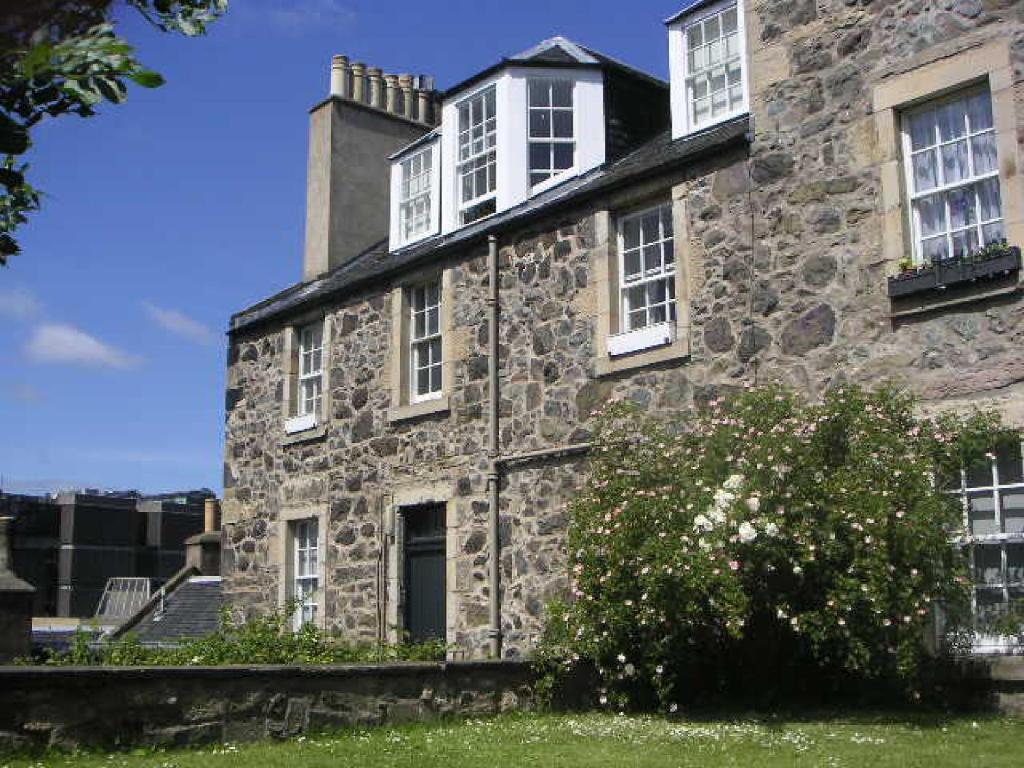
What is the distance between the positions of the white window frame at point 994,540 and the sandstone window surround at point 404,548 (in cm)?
623

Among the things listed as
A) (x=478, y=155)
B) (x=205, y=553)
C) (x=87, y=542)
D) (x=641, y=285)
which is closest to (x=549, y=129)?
(x=478, y=155)

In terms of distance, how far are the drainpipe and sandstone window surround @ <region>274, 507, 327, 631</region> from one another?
3523mm

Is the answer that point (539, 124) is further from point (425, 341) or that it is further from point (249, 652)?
point (249, 652)

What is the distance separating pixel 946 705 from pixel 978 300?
332cm

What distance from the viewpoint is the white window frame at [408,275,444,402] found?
1582 cm

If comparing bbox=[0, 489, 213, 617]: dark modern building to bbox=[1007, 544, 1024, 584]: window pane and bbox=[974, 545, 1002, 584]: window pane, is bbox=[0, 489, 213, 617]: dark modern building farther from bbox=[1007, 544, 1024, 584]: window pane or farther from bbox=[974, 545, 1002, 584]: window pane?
bbox=[1007, 544, 1024, 584]: window pane

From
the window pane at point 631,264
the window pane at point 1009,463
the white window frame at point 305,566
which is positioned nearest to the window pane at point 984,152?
the window pane at point 1009,463

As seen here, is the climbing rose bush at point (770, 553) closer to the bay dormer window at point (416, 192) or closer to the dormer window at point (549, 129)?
the dormer window at point (549, 129)

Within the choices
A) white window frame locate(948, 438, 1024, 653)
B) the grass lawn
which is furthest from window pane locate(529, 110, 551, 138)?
the grass lawn

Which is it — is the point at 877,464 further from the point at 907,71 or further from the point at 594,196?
the point at 594,196

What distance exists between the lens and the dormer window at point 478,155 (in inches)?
640

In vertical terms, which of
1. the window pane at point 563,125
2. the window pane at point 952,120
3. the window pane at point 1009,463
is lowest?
the window pane at point 1009,463

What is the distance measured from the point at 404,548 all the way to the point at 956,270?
8.05 meters

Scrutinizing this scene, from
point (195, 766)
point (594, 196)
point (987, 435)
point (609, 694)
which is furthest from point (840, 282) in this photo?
point (195, 766)
